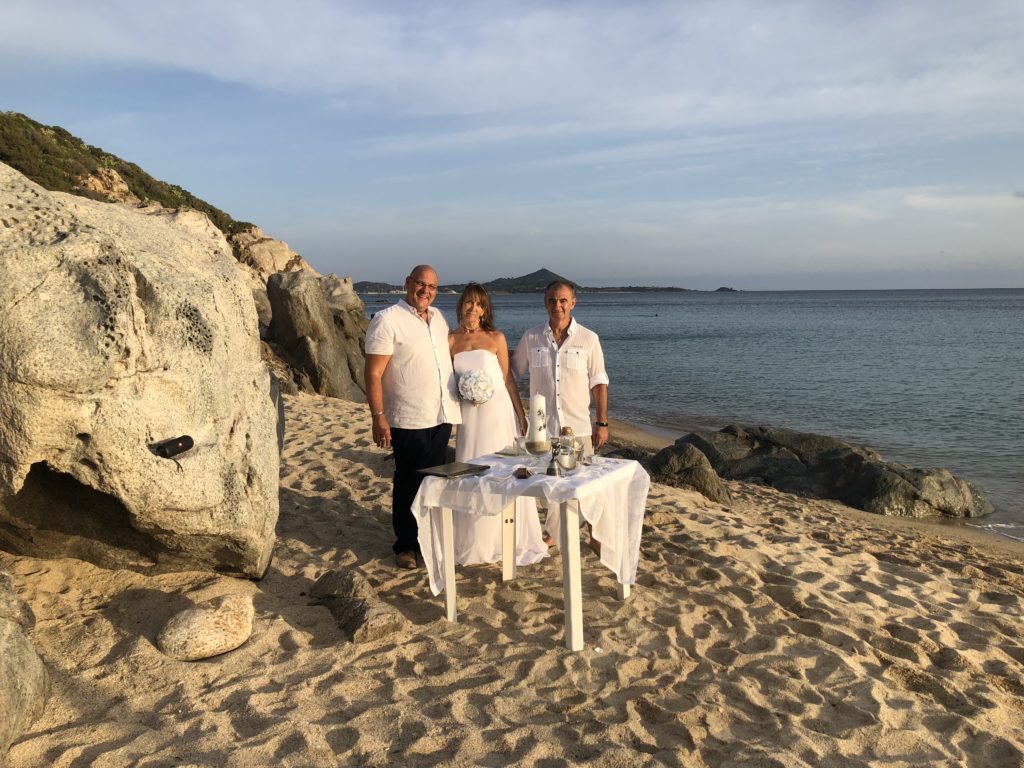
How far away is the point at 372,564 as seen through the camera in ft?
19.4

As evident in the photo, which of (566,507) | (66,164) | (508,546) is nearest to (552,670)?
(566,507)

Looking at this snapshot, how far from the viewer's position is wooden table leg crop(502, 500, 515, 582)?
552 centimetres

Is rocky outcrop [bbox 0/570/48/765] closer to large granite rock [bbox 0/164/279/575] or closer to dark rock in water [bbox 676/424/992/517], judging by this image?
large granite rock [bbox 0/164/279/575]

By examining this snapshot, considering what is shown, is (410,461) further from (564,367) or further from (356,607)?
(564,367)

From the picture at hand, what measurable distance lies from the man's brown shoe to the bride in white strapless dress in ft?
1.20

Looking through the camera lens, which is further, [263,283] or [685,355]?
[685,355]

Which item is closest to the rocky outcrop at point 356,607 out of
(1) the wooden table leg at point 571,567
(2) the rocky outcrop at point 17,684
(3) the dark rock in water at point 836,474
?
(1) the wooden table leg at point 571,567

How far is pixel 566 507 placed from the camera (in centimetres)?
427

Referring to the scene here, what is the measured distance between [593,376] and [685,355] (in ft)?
104

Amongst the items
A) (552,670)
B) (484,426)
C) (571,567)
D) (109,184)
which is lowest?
(552,670)

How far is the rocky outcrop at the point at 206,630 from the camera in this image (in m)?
4.14

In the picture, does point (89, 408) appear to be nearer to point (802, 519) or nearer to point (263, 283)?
point (802, 519)

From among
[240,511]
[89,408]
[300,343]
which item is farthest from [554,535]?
[300,343]

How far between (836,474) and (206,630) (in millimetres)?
9430
